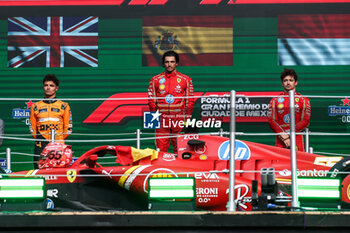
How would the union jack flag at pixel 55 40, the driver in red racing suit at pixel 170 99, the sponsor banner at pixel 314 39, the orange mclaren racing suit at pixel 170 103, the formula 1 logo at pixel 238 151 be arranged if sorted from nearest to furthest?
the formula 1 logo at pixel 238 151 → the orange mclaren racing suit at pixel 170 103 → the driver in red racing suit at pixel 170 99 → the sponsor banner at pixel 314 39 → the union jack flag at pixel 55 40

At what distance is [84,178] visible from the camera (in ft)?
17.3

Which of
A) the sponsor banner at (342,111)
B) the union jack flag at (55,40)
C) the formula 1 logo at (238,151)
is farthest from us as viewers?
the union jack flag at (55,40)

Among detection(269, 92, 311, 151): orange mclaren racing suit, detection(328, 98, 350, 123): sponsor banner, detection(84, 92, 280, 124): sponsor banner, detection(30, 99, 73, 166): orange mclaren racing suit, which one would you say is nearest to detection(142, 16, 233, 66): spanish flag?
detection(84, 92, 280, 124): sponsor banner

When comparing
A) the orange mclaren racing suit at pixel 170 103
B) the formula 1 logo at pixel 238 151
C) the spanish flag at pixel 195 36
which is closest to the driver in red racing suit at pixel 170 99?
the orange mclaren racing suit at pixel 170 103

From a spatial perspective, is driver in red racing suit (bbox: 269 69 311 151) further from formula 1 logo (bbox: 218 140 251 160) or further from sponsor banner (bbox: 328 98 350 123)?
sponsor banner (bbox: 328 98 350 123)

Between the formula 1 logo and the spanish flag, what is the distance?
12.2ft

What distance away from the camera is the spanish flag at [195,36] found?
9320 millimetres

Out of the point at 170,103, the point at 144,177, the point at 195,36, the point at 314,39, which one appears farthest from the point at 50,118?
the point at 314,39

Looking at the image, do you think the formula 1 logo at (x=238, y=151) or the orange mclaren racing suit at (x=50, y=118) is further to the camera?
the orange mclaren racing suit at (x=50, y=118)

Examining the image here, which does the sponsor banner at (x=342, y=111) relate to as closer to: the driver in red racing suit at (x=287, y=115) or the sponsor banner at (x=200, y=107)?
the sponsor banner at (x=200, y=107)

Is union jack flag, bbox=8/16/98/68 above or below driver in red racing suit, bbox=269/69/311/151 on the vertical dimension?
above

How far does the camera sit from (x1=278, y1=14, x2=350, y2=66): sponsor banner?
9.26 m

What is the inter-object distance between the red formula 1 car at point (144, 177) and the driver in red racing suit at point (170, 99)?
1.40 m

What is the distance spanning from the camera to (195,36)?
932 centimetres
